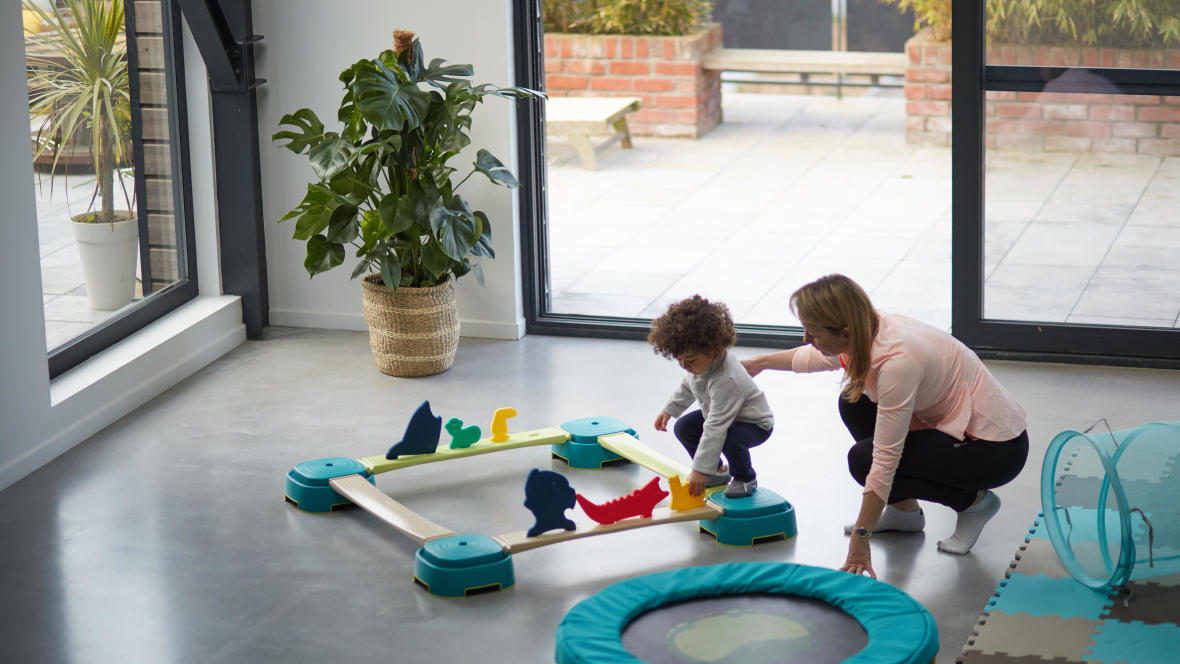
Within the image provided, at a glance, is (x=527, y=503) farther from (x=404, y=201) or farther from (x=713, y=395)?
(x=404, y=201)

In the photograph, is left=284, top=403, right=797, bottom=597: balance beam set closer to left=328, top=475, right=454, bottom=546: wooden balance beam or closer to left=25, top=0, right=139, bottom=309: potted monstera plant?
left=328, top=475, right=454, bottom=546: wooden balance beam

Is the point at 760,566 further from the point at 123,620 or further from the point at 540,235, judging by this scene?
the point at 540,235

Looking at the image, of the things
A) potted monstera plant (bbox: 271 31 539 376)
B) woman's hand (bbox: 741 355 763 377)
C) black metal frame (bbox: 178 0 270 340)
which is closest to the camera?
woman's hand (bbox: 741 355 763 377)

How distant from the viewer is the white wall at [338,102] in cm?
564

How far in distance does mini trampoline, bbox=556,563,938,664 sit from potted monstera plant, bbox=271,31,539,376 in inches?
78.6

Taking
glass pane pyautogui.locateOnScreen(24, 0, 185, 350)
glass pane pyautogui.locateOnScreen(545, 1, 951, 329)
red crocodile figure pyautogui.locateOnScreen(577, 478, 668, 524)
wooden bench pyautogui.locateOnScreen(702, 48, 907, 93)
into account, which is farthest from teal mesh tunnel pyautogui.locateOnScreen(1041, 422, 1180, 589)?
glass pane pyautogui.locateOnScreen(24, 0, 185, 350)

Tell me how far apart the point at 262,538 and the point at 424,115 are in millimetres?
1707

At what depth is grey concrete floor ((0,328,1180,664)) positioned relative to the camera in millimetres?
3477

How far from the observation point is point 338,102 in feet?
19.1

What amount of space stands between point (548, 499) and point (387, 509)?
1.72ft

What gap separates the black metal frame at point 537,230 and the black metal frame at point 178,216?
134 centimetres

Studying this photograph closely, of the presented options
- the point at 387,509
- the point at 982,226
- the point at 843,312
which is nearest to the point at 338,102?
the point at 387,509

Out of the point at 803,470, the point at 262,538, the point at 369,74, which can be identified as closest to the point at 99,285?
the point at 369,74

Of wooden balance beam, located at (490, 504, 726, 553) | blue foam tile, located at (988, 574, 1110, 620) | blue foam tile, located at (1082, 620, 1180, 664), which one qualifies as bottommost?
blue foam tile, located at (1082, 620, 1180, 664)
